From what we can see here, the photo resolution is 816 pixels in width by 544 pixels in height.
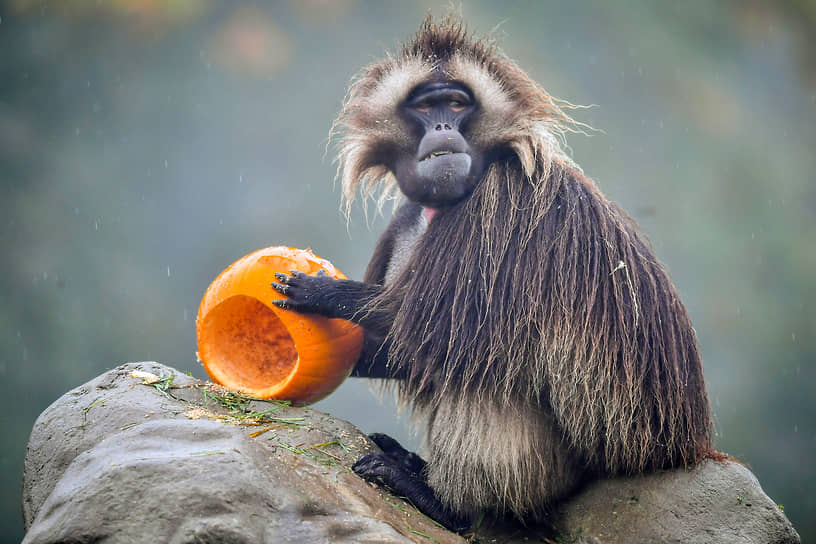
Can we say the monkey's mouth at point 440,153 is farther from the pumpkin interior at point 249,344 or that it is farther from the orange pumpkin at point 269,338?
the pumpkin interior at point 249,344

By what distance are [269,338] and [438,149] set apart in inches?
57.4

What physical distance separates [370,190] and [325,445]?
1.87 m

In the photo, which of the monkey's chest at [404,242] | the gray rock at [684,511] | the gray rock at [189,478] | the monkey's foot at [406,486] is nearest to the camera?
the gray rock at [189,478]

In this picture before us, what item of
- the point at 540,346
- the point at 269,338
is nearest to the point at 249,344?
the point at 269,338

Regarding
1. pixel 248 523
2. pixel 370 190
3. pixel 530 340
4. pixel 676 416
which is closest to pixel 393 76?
pixel 370 190

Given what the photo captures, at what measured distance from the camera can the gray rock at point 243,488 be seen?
8.50 feet

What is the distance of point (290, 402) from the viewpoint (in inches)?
157

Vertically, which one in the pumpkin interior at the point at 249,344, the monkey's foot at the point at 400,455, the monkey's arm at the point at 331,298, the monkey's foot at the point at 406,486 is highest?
the monkey's arm at the point at 331,298

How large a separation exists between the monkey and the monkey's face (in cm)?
1

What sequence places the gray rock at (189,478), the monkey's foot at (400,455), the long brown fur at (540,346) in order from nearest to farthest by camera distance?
the gray rock at (189,478), the long brown fur at (540,346), the monkey's foot at (400,455)

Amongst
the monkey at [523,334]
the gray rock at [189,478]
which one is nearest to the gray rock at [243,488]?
the gray rock at [189,478]

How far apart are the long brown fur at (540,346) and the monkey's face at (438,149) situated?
15 cm

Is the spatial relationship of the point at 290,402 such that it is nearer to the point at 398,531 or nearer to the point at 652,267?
the point at 398,531

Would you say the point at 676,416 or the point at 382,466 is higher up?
the point at 676,416
